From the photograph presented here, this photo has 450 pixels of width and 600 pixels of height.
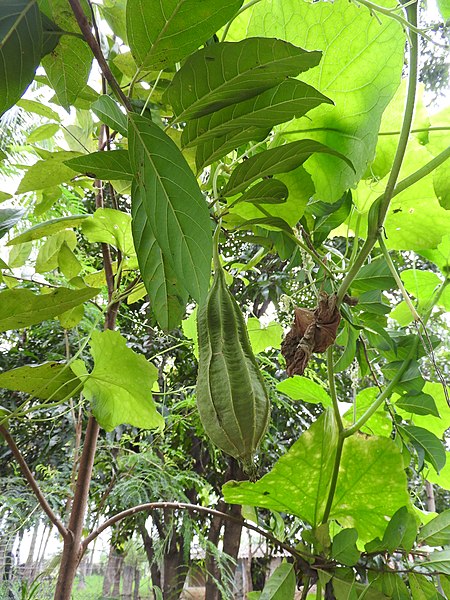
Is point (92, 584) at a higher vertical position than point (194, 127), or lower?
A: lower

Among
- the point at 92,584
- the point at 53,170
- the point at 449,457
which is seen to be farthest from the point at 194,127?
the point at 92,584

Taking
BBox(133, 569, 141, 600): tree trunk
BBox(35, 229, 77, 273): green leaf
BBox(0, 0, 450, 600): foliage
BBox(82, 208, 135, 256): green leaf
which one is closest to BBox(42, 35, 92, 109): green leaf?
BBox(0, 0, 450, 600): foliage

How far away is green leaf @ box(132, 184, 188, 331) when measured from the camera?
7.9 inches

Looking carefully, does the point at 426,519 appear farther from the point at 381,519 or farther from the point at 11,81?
the point at 11,81

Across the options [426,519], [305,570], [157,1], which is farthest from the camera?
[426,519]

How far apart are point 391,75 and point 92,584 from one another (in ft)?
5.53

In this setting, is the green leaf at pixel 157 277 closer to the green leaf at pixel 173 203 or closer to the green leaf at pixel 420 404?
the green leaf at pixel 173 203

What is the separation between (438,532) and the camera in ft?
0.90

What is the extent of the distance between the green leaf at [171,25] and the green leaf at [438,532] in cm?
26

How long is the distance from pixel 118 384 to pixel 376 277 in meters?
0.17

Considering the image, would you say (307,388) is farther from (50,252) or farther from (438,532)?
→ (50,252)

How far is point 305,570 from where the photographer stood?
276mm

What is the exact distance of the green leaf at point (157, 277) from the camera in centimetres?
20

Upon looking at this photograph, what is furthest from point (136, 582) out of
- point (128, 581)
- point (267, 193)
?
point (267, 193)
